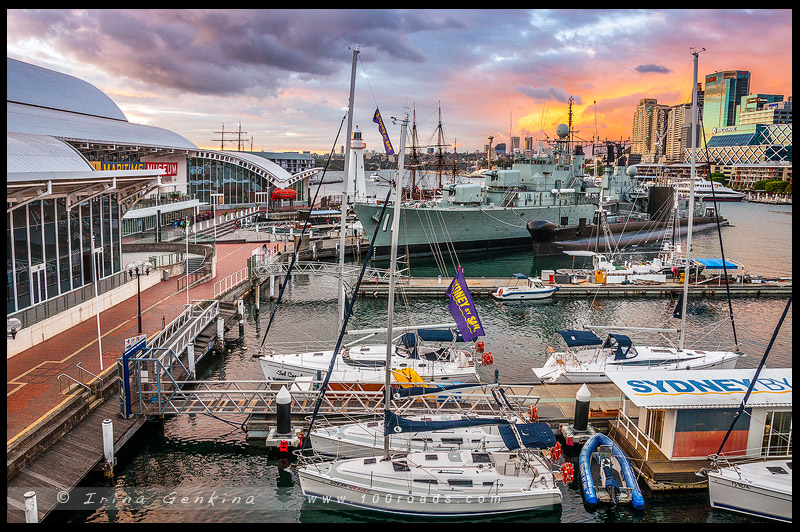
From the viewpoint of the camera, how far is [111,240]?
33719 mm

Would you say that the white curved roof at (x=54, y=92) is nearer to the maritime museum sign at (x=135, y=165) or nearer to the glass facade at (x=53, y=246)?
the maritime museum sign at (x=135, y=165)

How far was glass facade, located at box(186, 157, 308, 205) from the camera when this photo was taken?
73625mm

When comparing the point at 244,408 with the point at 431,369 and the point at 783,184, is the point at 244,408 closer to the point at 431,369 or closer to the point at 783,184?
the point at 431,369

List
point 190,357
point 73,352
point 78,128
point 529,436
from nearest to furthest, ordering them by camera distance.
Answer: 1. point 529,436
2. point 73,352
3. point 190,357
4. point 78,128

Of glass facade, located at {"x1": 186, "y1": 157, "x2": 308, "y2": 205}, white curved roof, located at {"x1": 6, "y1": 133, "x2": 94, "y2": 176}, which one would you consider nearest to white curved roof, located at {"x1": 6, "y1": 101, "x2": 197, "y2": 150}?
glass facade, located at {"x1": 186, "y1": 157, "x2": 308, "y2": 205}

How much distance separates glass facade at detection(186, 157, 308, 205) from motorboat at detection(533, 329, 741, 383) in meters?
56.7

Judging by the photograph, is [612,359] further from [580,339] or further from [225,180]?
[225,180]

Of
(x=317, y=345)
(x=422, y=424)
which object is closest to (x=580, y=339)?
(x=422, y=424)

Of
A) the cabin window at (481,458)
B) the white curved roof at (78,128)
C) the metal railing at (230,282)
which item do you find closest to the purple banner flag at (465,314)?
the cabin window at (481,458)

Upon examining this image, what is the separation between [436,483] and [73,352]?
15907 mm

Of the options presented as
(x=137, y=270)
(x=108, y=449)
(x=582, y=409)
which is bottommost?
(x=108, y=449)

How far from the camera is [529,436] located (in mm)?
17094

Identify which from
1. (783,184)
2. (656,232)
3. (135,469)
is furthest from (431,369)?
(783,184)

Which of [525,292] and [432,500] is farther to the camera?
[525,292]
